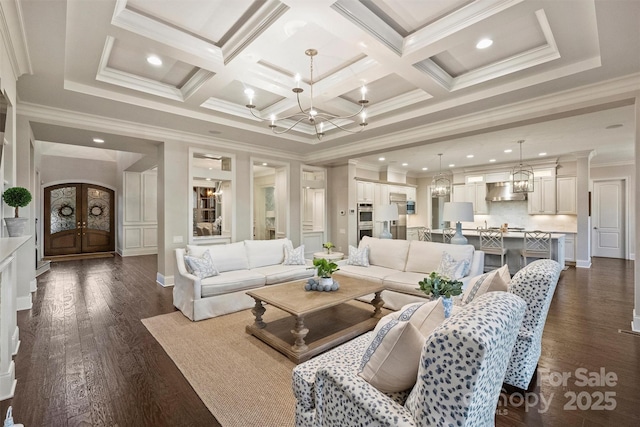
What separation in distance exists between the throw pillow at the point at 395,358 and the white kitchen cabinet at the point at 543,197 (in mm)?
8828

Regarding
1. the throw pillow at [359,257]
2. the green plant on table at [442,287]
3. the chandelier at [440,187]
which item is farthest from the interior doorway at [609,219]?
the green plant on table at [442,287]

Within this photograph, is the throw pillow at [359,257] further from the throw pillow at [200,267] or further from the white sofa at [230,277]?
the throw pillow at [200,267]

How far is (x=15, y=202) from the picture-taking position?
8.81 feet

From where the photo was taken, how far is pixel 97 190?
30.6 ft

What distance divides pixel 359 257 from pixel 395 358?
3.58 metres

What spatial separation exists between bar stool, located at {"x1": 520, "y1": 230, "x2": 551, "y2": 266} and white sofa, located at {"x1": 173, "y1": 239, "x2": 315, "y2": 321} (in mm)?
4492

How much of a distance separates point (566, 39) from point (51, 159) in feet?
38.7

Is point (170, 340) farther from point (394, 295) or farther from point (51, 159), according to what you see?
point (51, 159)

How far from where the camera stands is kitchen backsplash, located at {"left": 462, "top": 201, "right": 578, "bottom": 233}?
7879 mm

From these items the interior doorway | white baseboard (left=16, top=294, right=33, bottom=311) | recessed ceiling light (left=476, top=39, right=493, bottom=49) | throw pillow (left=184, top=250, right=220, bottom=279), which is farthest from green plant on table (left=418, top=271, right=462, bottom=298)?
the interior doorway

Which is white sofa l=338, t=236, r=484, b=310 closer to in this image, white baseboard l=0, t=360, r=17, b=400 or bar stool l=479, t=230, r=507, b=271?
bar stool l=479, t=230, r=507, b=271

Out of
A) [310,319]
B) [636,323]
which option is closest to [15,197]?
[310,319]

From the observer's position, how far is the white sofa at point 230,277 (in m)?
3.70

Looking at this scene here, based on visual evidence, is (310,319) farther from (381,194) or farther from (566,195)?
(566,195)
